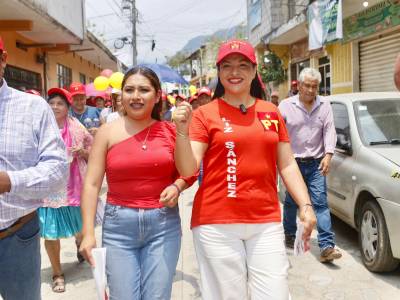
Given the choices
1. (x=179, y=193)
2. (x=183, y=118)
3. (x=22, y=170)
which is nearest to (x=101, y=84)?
(x=179, y=193)

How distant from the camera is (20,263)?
2.33 m

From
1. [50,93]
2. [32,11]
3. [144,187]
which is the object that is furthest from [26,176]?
[32,11]

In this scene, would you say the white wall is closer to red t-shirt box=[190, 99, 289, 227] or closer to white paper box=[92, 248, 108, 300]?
red t-shirt box=[190, 99, 289, 227]

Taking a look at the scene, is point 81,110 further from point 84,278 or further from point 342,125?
point 342,125

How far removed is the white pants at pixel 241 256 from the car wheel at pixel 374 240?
202 cm

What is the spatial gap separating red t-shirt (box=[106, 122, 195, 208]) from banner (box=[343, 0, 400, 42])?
9.08 metres

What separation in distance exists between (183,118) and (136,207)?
0.54m

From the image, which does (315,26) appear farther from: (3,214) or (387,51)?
(3,214)

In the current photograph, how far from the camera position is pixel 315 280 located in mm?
4348

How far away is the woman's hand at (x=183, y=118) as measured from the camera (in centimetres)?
236

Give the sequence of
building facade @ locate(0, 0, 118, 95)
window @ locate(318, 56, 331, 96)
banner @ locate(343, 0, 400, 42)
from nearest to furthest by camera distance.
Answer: building facade @ locate(0, 0, 118, 95) < banner @ locate(343, 0, 400, 42) < window @ locate(318, 56, 331, 96)

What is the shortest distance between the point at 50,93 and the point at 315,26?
32.4ft

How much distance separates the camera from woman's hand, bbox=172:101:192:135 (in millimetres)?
2363

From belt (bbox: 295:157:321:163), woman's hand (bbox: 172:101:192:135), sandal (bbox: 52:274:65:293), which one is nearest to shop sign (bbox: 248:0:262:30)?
belt (bbox: 295:157:321:163)
